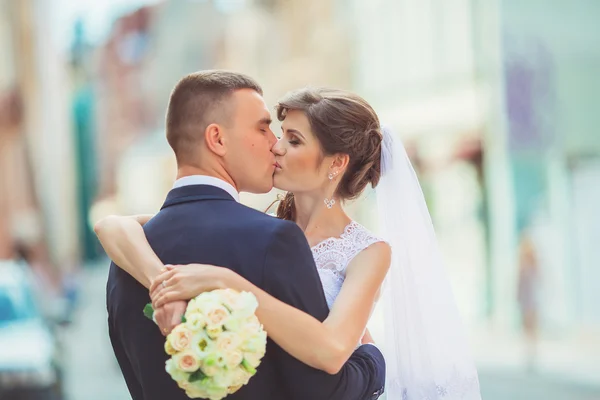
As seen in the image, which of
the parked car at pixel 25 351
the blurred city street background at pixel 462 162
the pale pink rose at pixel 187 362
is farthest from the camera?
the blurred city street background at pixel 462 162

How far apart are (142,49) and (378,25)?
28586mm

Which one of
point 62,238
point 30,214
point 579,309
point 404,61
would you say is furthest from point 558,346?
point 62,238

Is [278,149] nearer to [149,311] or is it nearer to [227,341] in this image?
[149,311]

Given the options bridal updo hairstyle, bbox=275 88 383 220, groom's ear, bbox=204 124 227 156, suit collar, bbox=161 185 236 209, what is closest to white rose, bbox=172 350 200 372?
suit collar, bbox=161 185 236 209

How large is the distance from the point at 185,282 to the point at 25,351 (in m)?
7.95

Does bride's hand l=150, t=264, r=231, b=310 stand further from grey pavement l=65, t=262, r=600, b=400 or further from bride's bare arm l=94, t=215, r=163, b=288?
grey pavement l=65, t=262, r=600, b=400

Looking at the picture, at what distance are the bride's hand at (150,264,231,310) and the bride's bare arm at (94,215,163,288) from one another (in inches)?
4.5

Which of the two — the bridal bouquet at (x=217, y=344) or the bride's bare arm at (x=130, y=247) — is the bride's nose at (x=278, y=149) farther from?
the bridal bouquet at (x=217, y=344)

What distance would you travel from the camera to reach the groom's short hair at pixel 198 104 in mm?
3174

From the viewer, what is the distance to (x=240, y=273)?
2.99m

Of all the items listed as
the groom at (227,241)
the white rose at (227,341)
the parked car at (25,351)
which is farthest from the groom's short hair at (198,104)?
the parked car at (25,351)

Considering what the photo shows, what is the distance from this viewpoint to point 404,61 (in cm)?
2669

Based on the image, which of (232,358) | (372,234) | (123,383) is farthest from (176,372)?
(123,383)

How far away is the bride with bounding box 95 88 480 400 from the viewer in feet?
12.0
